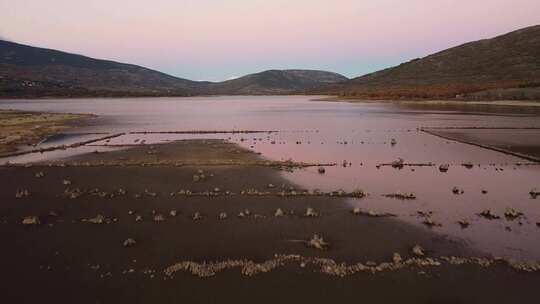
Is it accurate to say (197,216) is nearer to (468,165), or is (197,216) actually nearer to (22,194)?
(22,194)

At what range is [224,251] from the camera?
46.7ft

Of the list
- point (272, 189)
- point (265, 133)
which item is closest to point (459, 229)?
point (272, 189)

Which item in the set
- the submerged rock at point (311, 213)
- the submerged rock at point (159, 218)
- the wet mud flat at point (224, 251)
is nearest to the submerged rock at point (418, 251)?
the wet mud flat at point (224, 251)

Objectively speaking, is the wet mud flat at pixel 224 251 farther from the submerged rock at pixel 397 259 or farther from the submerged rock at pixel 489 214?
the submerged rock at pixel 489 214

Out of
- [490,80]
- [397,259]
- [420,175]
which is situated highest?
[490,80]

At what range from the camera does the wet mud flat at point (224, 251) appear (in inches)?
449

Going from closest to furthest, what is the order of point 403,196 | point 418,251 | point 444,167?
point 418,251, point 403,196, point 444,167

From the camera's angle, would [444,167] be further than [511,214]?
Yes

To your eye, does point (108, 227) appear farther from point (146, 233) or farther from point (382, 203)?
point (382, 203)

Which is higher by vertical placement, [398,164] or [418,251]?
[418,251]

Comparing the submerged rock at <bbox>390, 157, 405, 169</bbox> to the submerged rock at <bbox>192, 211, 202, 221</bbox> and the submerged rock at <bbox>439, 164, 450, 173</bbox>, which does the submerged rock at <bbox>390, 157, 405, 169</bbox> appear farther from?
the submerged rock at <bbox>192, 211, 202, 221</bbox>

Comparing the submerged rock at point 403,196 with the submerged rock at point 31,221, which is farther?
the submerged rock at point 403,196

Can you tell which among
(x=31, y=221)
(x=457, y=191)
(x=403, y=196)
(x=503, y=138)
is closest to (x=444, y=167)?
(x=457, y=191)

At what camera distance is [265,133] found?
52.2 meters
